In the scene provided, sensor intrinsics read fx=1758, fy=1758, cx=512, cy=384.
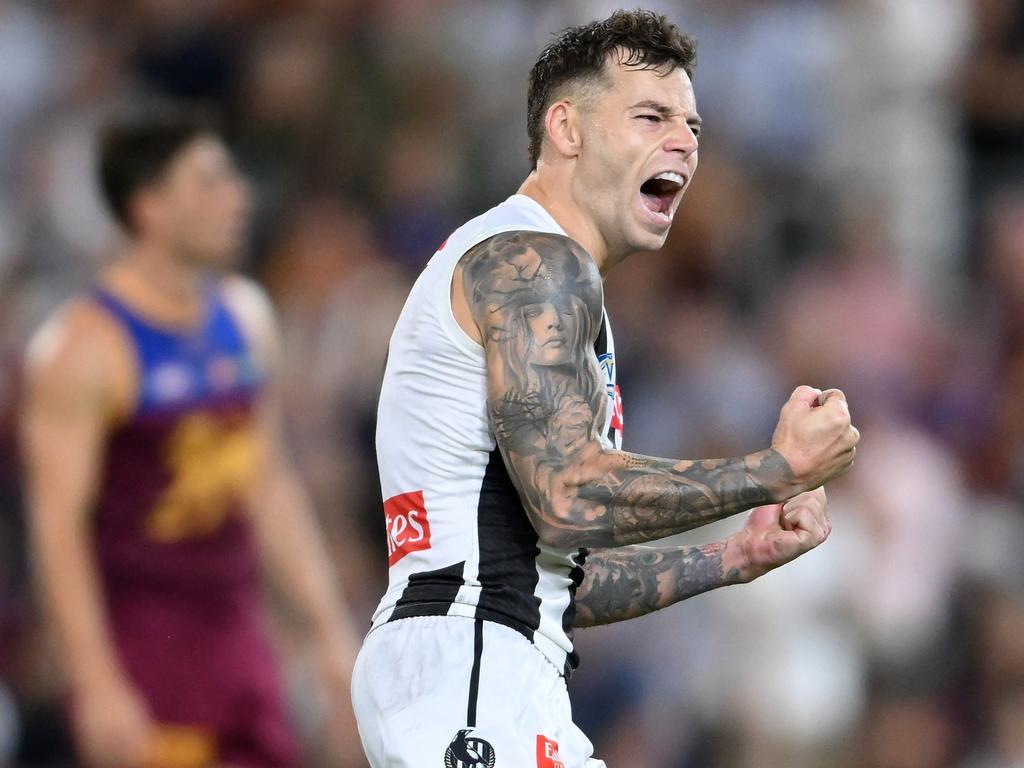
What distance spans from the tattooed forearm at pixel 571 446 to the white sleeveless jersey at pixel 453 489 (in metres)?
0.15

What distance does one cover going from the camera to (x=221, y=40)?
11492 millimetres

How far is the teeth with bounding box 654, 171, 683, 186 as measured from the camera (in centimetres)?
417

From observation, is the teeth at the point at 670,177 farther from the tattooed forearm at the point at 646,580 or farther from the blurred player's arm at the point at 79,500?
the blurred player's arm at the point at 79,500

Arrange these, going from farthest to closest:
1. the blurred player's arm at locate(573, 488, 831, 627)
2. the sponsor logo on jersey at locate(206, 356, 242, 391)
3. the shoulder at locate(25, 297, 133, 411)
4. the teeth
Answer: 1. the sponsor logo on jersey at locate(206, 356, 242, 391)
2. the shoulder at locate(25, 297, 133, 411)
3. the blurred player's arm at locate(573, 488, 831, 627)
4. the teeth

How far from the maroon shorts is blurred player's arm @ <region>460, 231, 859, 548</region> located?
3257mm

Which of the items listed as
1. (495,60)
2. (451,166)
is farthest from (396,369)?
(495,60)

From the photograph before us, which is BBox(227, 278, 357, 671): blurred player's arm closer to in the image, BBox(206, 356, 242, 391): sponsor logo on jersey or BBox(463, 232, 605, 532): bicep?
BBox(206, 356, 242, 391): sponsor logo on jersey

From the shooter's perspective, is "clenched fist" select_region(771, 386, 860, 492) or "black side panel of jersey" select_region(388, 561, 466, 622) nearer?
"clenched fist" select_region(771, 386, 860, 492)

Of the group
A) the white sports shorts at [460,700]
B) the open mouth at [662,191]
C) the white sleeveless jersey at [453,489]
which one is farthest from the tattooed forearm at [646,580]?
the open mouth at [662,191]

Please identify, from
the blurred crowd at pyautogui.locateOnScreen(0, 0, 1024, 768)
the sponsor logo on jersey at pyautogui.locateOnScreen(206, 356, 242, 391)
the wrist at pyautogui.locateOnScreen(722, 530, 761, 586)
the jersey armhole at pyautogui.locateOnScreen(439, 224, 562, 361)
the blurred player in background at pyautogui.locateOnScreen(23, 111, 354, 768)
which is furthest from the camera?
the blurred crowd at pyautogui.locateOnScreen(0, 0, 1024, 768)

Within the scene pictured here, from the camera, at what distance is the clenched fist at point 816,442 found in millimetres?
3738

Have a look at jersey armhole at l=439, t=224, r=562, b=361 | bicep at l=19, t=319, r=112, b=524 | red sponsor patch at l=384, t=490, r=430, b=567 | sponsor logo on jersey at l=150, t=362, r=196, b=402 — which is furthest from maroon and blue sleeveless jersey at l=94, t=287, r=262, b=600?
jersey armhole at l=439, t=224, r=562, b=361

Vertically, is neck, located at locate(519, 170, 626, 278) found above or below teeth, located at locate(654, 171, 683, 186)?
below

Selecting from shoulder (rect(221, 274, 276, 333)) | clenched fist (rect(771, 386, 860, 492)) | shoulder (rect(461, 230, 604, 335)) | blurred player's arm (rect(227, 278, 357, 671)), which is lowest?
blurred player's arm (rect(227, 278, 357, 671))
